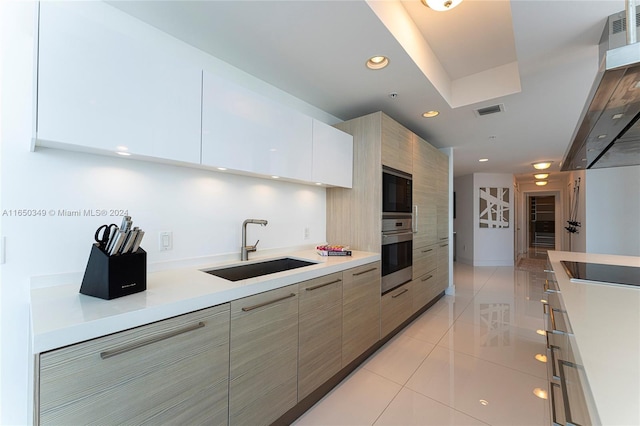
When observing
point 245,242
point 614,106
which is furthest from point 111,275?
point 614,106

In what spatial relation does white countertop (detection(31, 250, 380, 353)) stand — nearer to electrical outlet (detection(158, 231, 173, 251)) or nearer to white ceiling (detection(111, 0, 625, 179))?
electrical outlet (detection(158, 231, 173, 251))

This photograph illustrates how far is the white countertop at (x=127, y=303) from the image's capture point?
2.51 feet

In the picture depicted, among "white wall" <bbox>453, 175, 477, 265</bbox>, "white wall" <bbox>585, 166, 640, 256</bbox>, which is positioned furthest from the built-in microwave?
"white wall" <bbox>453, 175, 477, 265</bbox>

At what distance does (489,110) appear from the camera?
2625 mm

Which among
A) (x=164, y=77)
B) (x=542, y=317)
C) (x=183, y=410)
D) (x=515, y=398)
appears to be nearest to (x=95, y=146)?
(x=164, y=77)

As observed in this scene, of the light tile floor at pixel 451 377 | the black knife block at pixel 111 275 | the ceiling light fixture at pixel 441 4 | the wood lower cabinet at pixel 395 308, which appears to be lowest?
the light tile floor at pixel 451 377

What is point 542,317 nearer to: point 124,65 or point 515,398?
point 515,398

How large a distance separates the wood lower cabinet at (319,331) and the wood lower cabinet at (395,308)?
2.30 feet

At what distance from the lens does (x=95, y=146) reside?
3.64 ft

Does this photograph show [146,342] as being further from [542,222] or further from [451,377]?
[542,222]

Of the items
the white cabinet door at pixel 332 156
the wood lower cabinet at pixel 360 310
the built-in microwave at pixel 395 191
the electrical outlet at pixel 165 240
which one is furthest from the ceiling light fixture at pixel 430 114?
the electrical outlet at pixel 165 240

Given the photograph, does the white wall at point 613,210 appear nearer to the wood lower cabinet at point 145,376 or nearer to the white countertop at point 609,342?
the white countertop at point 609,342

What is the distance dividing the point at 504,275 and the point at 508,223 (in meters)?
1.82

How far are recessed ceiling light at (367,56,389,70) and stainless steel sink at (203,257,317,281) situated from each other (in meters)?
1.56
